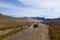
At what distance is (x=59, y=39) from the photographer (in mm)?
26703
